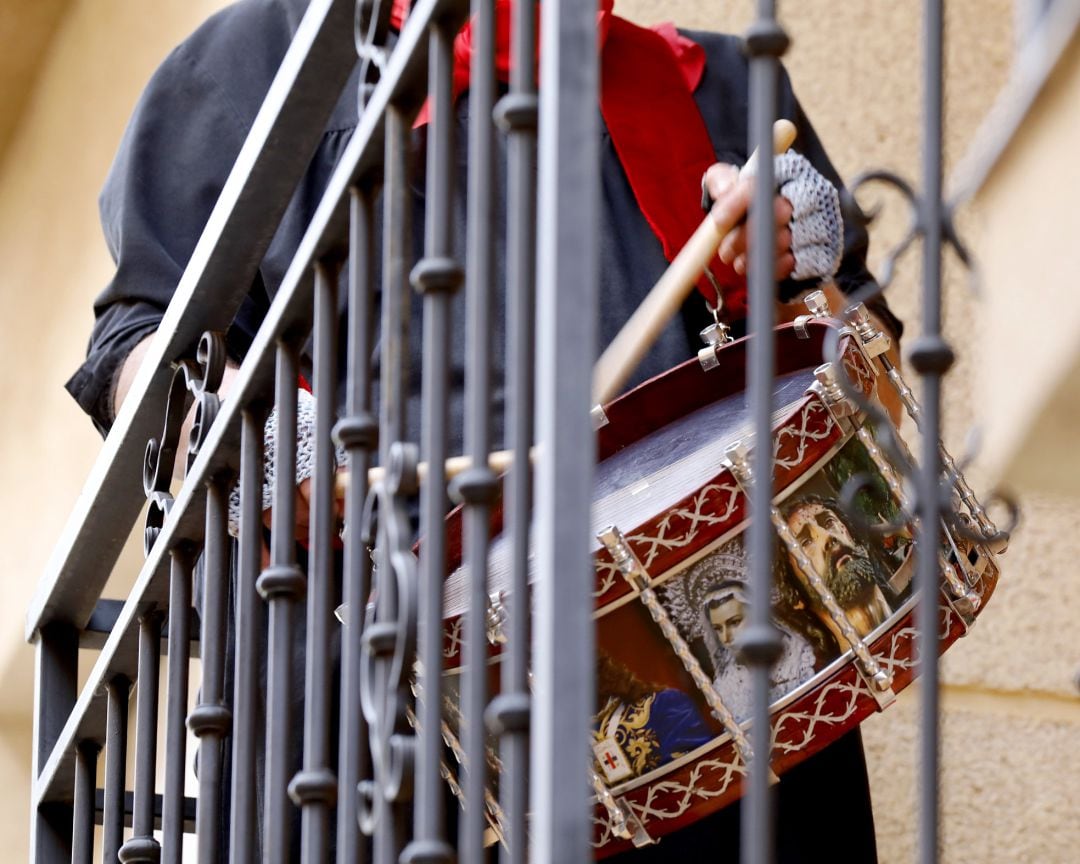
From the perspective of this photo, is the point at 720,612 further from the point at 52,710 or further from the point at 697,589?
the point at 52,710

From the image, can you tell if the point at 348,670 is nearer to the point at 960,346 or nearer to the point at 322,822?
the point at 322,822

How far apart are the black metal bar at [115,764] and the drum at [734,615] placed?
1.99 feet

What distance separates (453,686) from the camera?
6.17ft

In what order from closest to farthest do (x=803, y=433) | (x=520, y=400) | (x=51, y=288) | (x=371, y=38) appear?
1. (x=520, y=400)
2. (x=371, y=38)
3. (x=803, y=433)
4. (x=51, y=288)

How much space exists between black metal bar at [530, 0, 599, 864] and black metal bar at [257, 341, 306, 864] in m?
0.48

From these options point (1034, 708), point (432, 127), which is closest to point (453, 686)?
point (432, 127)

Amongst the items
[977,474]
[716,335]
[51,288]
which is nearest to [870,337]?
[716,335]

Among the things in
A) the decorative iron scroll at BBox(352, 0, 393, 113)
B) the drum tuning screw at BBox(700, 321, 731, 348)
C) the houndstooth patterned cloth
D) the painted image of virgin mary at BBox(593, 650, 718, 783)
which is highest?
the decorative iron scroll at BBox(352, 0, 393, 113)

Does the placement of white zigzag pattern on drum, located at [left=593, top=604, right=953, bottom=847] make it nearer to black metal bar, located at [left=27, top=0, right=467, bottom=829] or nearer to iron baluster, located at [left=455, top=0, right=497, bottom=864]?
iron baluster, located at [left=455, top=0, right=497, bottom=864]

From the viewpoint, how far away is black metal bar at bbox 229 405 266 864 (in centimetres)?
191

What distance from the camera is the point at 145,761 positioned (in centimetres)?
225

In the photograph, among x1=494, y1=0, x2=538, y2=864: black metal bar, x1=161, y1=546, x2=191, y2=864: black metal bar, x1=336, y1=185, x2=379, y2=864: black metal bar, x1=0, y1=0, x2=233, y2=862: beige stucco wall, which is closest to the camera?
x1=494, y1=0, x2=538, y2=864: black metal bar

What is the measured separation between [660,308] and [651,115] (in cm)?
59

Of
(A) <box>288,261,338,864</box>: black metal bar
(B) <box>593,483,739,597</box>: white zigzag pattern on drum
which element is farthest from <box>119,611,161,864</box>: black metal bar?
(B) <box>593,483,739,597</box>: white zigzag pattern on drum
